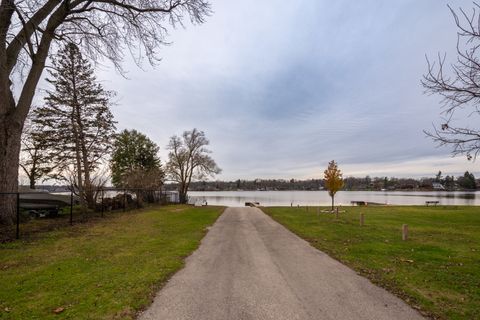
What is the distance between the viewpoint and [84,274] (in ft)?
20.3

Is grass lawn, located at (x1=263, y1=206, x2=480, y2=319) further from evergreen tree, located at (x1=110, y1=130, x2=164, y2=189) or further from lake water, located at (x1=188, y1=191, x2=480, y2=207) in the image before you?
lake water, located at (x1=188, y1=191, x2=480, y2=207)

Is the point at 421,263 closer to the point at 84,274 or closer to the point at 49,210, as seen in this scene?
the point at 84,274

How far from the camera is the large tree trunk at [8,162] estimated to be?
1127cm

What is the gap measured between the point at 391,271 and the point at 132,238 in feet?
28.4

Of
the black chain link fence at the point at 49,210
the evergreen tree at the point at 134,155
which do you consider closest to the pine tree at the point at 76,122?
the black chain link fence at the point at 49,210

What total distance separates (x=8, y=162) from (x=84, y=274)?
7975 mm

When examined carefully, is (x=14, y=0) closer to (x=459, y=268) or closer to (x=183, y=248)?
(x=183, y=248)

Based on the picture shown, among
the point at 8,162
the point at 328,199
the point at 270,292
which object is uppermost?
the point at 8,162

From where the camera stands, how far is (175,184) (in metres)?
54.5

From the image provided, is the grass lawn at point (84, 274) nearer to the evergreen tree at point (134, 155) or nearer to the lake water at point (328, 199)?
the evergreen tree at point (134, 155)

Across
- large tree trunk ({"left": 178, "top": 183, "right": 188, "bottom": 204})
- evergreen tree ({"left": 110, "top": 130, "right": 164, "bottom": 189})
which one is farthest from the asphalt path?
large tree trunk ({"left": 178, "top": 183, "right": 188, "bottom": 204})

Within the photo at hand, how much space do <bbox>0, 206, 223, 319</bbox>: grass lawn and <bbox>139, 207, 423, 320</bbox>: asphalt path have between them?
0.49 meters

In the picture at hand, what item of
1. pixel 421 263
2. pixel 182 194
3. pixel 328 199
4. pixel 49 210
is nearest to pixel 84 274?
pixel 421 263

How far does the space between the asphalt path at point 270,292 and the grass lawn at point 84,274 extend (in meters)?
0.49
